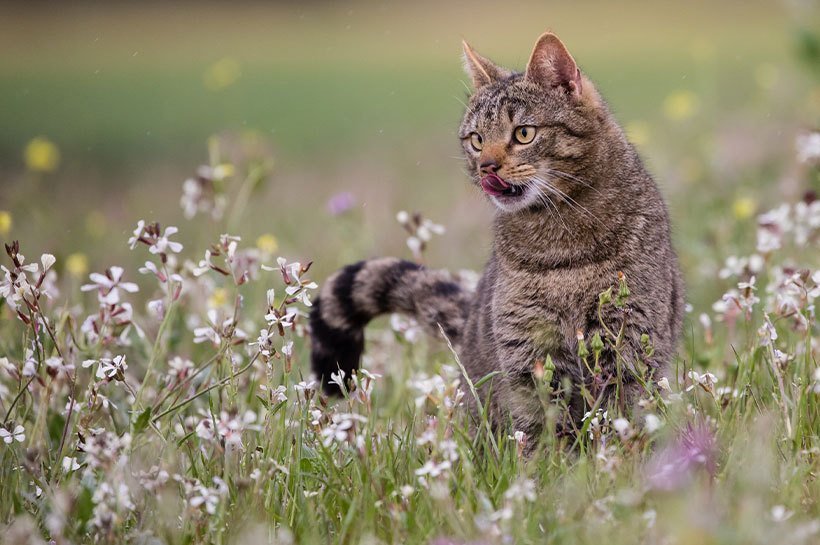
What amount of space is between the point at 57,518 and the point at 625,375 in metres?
1.90

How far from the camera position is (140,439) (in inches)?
124

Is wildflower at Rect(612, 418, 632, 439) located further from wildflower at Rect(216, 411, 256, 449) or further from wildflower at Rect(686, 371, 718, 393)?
wildflower at Rect(216, 411, 256, 449)

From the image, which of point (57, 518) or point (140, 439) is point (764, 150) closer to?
point (140, 439)

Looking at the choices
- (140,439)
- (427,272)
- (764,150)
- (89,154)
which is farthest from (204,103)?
(140,439)

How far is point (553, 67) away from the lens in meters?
3.72

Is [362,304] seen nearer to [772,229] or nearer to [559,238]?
[559,238]

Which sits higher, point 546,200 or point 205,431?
point 546,200

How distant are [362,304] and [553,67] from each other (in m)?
1.18

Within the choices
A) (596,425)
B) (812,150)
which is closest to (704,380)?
(596,425)

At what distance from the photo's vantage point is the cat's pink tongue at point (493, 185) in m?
3.59

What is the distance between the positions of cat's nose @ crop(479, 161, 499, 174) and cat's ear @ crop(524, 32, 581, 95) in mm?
405

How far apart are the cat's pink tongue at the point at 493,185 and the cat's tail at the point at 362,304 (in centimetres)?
62

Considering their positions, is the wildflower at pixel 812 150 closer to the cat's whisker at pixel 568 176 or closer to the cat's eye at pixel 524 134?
the cat's whisker at pixel 568 176

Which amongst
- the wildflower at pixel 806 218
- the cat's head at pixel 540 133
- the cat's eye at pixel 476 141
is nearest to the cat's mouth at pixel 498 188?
the cat's head at pixel 540 133
